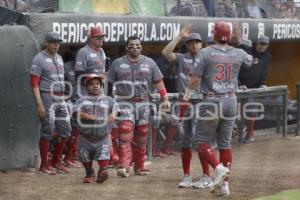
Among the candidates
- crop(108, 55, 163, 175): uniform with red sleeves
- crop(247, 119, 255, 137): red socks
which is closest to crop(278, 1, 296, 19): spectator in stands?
crop(247, 119, 255, 137): red socks

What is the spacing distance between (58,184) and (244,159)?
155 inches

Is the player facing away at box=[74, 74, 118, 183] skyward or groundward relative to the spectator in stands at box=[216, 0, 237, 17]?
groundward

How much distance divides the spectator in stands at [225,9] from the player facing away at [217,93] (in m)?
6.50

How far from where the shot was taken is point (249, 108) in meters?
14.4

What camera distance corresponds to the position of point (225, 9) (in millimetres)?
15469

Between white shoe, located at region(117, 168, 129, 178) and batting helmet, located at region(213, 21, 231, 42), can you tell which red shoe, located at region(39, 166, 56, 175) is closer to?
white shoe, located at region(117, 168, 129, 178)

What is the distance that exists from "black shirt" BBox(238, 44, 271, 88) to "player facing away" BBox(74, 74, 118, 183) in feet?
17.2

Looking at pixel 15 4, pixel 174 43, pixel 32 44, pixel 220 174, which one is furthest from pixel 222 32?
pixel 15 4

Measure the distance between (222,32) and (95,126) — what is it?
1.77 m

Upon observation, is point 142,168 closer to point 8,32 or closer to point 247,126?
point 8,32

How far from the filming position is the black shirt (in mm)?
14223

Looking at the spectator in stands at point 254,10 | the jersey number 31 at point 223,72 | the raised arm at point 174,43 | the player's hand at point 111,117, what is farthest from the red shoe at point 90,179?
the spectator in stands at point 254,10

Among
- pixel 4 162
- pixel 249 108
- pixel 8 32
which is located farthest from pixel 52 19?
pixel 249 108

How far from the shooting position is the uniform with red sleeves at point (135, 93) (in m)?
9.98
